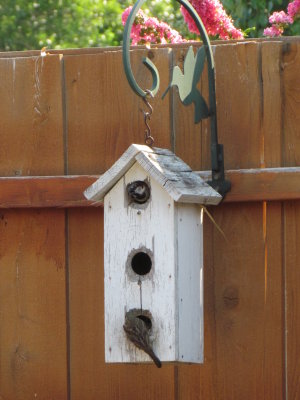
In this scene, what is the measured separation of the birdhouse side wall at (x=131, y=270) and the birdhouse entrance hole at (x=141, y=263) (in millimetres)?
17

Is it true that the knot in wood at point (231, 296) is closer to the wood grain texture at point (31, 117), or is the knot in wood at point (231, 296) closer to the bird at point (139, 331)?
the bird at point (139, 331)

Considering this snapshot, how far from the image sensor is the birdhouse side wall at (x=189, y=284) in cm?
306

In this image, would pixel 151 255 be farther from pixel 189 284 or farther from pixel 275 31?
pixel 275 31

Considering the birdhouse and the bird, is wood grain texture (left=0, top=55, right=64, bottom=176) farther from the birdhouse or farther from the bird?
the bird

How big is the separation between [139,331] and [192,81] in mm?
786

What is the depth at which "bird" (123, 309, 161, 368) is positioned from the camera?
3.03 m

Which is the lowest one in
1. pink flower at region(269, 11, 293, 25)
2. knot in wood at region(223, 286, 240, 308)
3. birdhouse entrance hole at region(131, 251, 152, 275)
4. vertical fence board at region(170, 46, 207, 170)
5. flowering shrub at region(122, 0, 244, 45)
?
knot in wood at region(223, 286, 240, 308)

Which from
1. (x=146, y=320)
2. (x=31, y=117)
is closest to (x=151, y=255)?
(x=146, y=320)

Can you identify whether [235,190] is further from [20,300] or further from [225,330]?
[20,300]

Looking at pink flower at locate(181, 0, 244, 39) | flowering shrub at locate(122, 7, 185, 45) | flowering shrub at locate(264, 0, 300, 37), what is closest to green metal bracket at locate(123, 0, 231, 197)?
pink flower at locate(181, 0, 244, 39)

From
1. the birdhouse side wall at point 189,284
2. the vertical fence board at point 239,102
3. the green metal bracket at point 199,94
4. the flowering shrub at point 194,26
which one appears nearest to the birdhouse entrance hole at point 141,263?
the birdhouse side wall at point 189,284

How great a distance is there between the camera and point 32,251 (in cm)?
363

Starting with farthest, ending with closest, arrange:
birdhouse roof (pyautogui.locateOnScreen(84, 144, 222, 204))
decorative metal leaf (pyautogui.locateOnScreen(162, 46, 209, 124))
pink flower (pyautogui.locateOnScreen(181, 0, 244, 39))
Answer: pink flower (pyautogui.locateOnScreen(181, 0, 244, 39)) < decorative metal leaf (pyautogui.locateOnScreen(162, 46, 209, 124)) < birdhouse roof (pyautogui.locateOnScreen(84, 144, 222, 204))

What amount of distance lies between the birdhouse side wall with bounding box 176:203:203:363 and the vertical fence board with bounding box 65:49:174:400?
0.44 m
